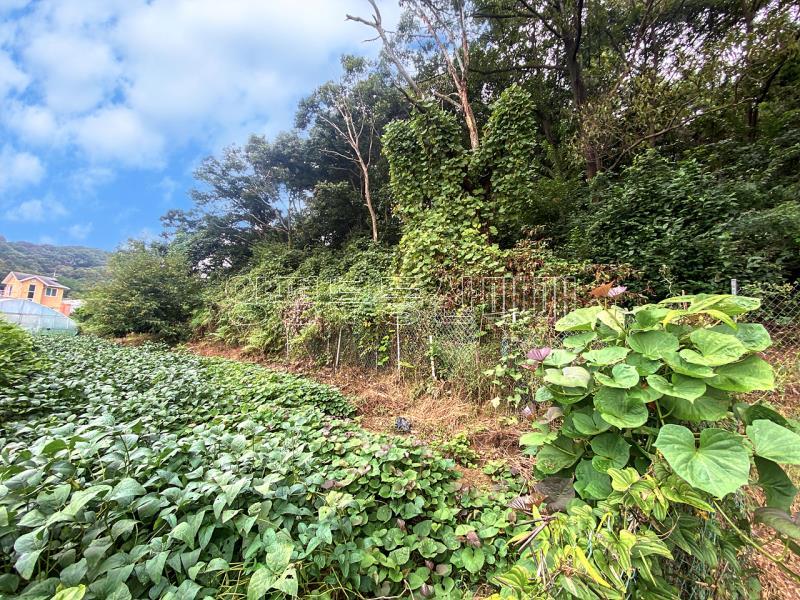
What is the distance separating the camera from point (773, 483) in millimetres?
650

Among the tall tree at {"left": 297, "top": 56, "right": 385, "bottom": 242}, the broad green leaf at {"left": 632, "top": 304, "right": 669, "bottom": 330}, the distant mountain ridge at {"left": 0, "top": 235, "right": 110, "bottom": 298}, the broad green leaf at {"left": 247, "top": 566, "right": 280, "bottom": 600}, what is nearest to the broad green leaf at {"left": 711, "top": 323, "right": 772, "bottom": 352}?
the broad green leaf at {"left": 632, "top": 304, "right": 669, "bottom": 330}

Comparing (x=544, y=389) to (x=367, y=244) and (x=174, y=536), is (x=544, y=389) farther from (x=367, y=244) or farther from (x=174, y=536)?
(x=367, y=244)

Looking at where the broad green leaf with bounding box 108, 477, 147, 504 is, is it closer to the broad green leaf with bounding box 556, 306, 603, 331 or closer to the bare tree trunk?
the broad green leaf with bounding box 556, 306, 603, 331

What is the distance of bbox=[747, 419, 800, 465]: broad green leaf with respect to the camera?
578mm

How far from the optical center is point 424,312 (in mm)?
3691

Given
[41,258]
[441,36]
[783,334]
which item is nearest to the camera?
[783,334]

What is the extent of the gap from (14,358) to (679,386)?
4498 millimetres

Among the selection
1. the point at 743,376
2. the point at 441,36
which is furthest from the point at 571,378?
the point at 441,36

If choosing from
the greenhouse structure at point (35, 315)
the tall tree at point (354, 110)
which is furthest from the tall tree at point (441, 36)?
the greenhouse structure at point (35, 315)

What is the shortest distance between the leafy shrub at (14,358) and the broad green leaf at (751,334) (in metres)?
4.10

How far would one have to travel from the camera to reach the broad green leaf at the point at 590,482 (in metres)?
0.75

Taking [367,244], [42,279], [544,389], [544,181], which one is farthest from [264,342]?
[42,279]

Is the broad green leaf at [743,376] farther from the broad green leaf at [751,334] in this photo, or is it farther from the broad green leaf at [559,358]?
the broad green leaf at [559,358]

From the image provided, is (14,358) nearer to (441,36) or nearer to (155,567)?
(155,567)
